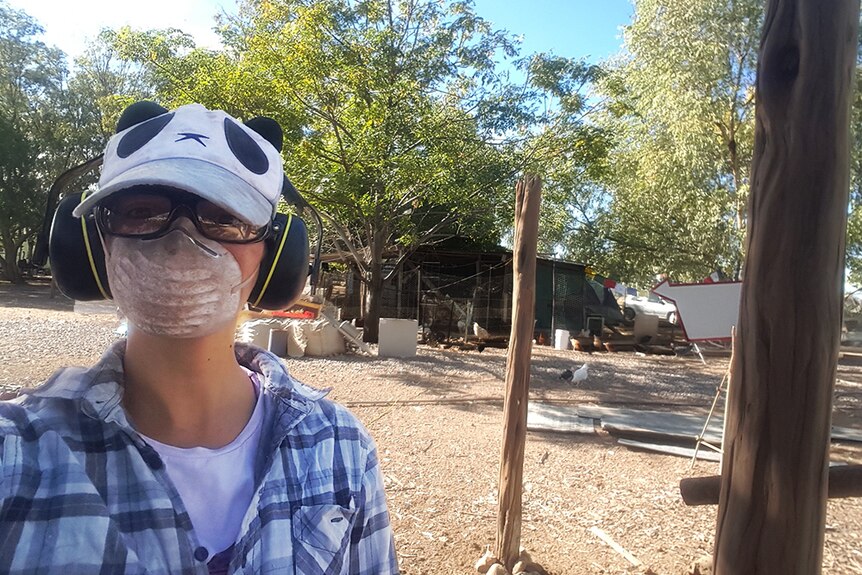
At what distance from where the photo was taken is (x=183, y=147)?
1.18 metres

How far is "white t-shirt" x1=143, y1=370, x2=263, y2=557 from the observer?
1.18 meters

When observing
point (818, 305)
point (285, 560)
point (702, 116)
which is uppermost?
point (702, 116)

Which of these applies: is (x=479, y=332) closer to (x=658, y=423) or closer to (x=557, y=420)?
(x=557, y=420)

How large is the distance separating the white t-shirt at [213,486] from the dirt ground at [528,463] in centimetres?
78

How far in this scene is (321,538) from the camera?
4.05ft

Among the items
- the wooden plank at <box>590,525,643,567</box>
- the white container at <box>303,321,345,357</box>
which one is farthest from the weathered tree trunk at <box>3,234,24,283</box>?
the wooden plank at <box>590,525,643,567</box>

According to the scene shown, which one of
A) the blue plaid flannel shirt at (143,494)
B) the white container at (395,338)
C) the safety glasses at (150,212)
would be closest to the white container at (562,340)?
the white container at (395,338)

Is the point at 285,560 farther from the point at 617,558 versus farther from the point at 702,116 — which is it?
the point at 702,116

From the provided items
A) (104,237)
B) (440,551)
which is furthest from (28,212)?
(104,237)

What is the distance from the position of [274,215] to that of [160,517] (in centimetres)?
67

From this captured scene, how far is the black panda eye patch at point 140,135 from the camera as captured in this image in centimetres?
120

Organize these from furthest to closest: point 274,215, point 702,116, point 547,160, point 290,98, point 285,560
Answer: point 702,116
point 547,160
point 290,98
point 274,215
point 285,560

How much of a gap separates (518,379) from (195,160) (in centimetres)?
318

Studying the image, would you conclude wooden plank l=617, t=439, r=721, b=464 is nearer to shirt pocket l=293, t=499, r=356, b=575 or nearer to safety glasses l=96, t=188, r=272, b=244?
shirt pocket l=293, t=499, r=356, b=575
